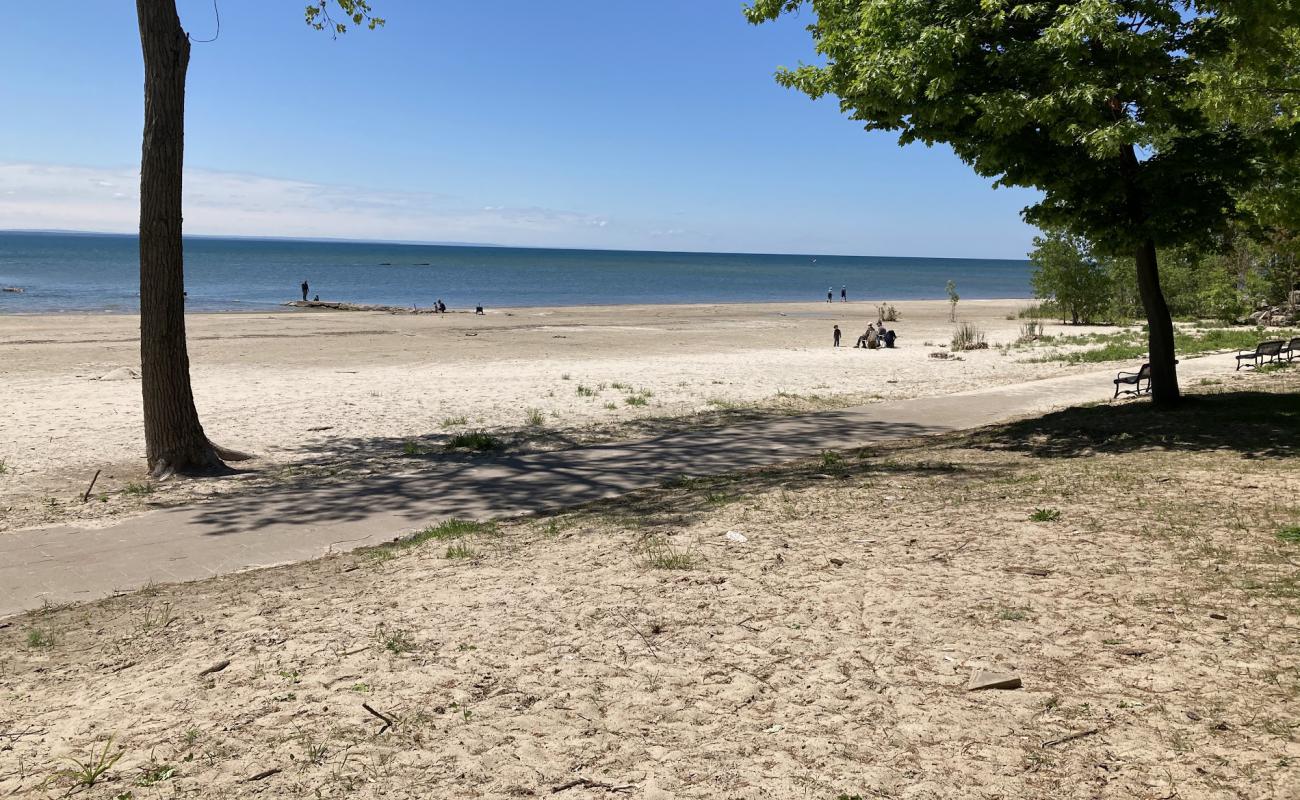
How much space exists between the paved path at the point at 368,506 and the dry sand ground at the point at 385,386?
0.99 m

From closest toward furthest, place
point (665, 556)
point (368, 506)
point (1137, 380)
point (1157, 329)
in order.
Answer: point (665, 556) < point (368, 506) < point (1157, 329) < point (1137, 380)

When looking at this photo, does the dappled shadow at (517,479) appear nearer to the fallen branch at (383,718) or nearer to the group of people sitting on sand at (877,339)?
the fallen branch at (383,718)

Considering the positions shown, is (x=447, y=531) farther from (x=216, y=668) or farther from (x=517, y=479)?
(x=216, y=668)

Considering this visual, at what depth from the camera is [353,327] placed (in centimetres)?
3953

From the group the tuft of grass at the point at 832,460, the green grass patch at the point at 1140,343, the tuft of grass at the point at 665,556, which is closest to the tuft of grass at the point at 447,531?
the tuft of grass at the point at 665,556

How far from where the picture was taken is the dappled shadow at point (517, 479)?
9.05 meters

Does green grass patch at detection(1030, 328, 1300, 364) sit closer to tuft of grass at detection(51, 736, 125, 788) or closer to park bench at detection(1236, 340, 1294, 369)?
park bench at detection(1236, 340, 1294, 369)

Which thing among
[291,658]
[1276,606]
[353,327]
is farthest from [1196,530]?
[353,327]

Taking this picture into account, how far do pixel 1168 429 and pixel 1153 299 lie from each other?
2.20m

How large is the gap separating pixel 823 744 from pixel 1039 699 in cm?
113

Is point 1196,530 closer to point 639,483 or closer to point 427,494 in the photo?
point 639,483

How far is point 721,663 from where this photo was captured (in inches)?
193

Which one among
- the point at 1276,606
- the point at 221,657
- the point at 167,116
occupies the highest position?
the point at 167,116

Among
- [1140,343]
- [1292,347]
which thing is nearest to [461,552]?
[1292,347]
